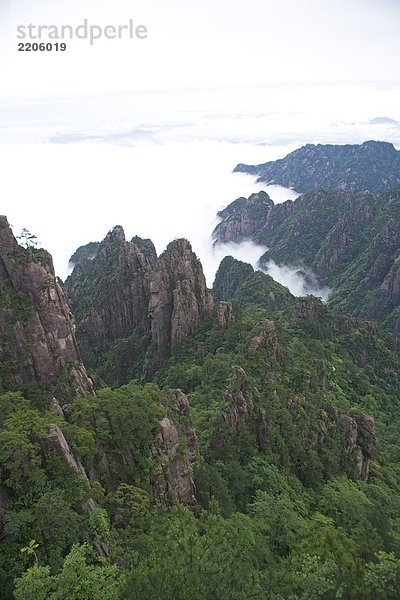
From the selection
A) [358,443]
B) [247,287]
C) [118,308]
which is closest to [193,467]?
[358,443]

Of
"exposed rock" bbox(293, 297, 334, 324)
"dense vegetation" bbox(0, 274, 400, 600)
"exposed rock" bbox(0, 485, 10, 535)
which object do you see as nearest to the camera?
"dense vegetation" bbox(0, 274, 400, 600)

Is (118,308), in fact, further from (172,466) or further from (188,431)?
(172,466)

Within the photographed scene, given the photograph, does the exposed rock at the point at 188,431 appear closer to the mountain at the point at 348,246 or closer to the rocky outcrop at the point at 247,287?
the rocky outcrop at the point at 247,287

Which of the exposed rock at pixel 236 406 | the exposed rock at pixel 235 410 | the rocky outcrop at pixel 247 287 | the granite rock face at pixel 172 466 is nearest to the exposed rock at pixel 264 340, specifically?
the exposed rock at pixel 236 406

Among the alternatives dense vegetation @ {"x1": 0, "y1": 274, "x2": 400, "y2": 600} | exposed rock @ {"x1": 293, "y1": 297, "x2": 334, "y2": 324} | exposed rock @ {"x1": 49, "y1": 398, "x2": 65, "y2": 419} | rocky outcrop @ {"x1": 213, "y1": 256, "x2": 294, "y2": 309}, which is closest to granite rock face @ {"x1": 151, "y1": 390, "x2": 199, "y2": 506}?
dense vegetation @ {"x1": 0, "y1": 274, "x2": 400, "y2": 600}

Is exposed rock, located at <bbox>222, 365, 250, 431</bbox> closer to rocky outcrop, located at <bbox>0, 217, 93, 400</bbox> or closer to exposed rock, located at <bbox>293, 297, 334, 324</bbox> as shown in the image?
rocky outcrop, located at <bbox>0, 217, 93, 400</bbox>

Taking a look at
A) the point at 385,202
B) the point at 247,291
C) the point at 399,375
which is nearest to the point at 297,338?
the point at 399,375
